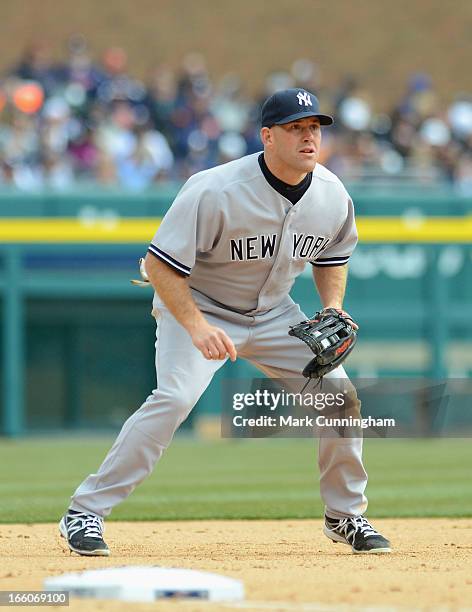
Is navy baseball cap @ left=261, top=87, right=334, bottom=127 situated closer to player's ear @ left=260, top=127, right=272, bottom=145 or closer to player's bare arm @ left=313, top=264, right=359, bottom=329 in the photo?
player's ear @ left=260, top=127, right=272, bottom=145

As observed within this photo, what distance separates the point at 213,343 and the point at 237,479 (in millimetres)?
4566

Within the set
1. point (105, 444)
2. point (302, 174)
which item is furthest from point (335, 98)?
point (302, 174)

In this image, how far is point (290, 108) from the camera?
4746 millimetres

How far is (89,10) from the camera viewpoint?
21.6m

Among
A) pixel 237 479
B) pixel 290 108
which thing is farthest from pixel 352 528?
pixel 237 479

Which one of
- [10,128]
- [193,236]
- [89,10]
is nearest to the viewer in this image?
[193,236]

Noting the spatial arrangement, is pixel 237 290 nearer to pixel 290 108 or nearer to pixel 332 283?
pixel 332 283

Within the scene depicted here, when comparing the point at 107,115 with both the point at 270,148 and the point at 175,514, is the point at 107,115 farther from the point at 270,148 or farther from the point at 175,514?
the point at 270,148

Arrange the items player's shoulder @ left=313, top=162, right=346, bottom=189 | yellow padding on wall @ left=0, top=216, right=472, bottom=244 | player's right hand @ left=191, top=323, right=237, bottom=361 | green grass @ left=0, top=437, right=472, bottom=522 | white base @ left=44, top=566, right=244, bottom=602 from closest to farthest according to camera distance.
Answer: white base @ left=44, top=566, right=244, bottom=602
player's right hand @ left=191, top=323, right=237, bottom=361
player's shoulder @ left=313, top=162, right=346, bottom=189
green grass @ left=0, top=437, right=472, bottom=522
yellow padding on wall @ left=0, top=216, right=472, bottom=244

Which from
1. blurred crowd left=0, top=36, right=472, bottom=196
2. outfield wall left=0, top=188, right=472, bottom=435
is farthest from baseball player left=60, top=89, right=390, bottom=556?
blurred crowd left=0, top=36, right=472, bottom=196

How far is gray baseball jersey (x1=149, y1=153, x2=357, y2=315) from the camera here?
4.73 metres

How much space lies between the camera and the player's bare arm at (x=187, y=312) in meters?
4.67

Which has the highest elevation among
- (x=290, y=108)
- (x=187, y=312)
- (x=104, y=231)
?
(x=290, y=108)

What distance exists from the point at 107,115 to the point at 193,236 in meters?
9.49
